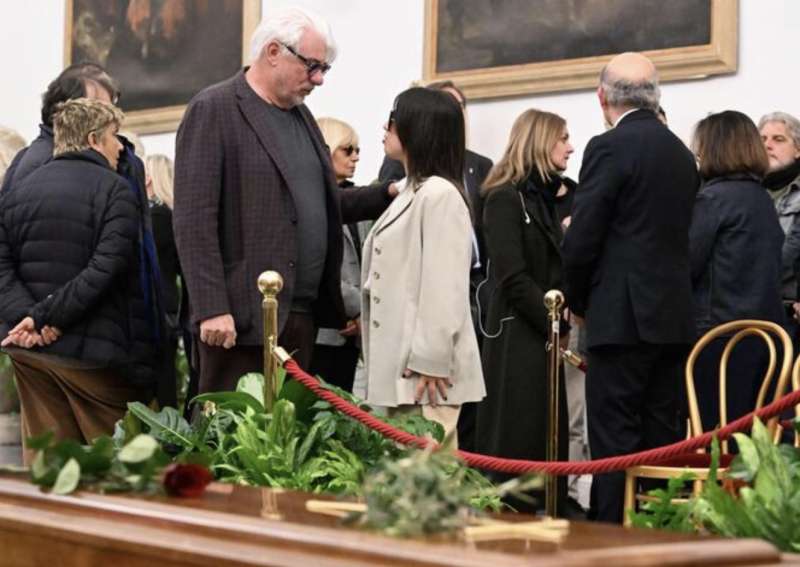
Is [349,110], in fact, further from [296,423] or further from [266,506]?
[266,506]

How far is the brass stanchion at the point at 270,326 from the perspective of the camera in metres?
5.38

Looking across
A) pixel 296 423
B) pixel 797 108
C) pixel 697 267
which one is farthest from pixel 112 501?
pixel 797 108

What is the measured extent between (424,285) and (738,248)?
1953mm

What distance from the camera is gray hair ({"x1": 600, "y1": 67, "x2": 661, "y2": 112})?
6699 millimetres

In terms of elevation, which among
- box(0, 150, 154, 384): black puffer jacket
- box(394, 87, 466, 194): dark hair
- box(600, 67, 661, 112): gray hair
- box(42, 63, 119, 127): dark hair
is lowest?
box(0, 150, 154, 384): black puffer jacket

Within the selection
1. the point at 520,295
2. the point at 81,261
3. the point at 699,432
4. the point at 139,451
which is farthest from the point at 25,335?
the point at 139,451

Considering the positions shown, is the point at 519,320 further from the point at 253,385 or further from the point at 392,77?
the point at 392,77

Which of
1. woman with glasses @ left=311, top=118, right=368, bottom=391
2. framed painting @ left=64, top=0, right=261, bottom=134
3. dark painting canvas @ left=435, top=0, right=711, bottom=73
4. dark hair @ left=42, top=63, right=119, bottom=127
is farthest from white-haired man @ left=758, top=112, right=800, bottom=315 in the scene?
framed painting @ left=64, top=0, right=261, bottom=134

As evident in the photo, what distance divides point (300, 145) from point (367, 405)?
1.14 meters

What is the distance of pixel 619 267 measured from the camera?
6531 mm

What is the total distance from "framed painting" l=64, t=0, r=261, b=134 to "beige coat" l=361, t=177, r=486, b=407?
19.8 ft

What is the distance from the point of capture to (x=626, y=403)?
6.46 metres

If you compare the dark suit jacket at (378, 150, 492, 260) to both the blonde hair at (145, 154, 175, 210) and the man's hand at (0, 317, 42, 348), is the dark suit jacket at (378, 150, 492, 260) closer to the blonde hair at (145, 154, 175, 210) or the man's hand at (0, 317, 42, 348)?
the blonde hair at (145, 154, 175, 210)

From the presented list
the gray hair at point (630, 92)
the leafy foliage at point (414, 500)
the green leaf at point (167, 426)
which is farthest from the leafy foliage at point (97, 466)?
the gray hair at point (630, 92)
